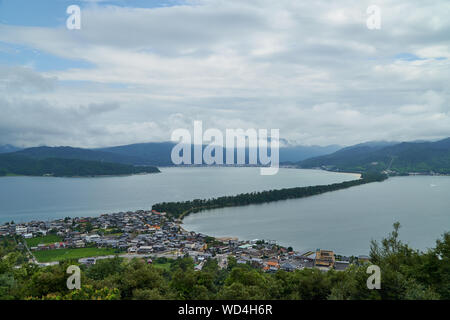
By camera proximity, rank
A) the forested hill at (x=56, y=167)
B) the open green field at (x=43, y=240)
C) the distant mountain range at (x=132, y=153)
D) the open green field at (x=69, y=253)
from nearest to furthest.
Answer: the open green field at (x=69, y=253)
the open green field at (x=43, y=240)
the forested hill at (x=56, y=167)
the distant mountain range at (x=132, y=153)

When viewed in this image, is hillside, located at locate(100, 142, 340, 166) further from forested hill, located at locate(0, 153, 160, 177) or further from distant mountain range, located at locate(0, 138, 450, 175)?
forested hill, located at locate(0, 153, 160, 177)

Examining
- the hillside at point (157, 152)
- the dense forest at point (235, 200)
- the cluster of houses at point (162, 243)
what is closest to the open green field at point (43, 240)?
the cluster of houses at point (162, 243)

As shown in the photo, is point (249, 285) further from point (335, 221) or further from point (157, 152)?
point (157, 152)

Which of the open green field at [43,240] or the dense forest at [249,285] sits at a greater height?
the dense forest at [249,285]

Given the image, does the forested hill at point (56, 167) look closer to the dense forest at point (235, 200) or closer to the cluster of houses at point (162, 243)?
the dense forest at point (235, 200)

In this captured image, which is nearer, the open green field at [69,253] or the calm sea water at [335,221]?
the open green field at [69,253]
